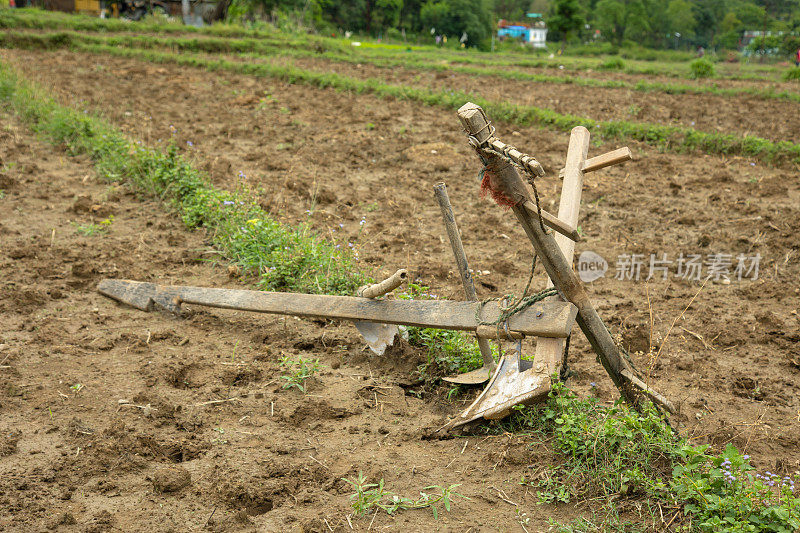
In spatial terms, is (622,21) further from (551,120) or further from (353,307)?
(353,307)

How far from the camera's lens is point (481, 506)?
2521 mm

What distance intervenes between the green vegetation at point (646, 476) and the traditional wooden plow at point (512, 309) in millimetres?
171

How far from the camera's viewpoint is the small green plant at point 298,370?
11.0 feet

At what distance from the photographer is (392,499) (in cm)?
255

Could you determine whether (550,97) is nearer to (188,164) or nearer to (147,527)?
(188,164)

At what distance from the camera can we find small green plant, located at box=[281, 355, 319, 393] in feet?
11.0

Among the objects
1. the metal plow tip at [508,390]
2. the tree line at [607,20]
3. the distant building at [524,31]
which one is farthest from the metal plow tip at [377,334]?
the distant building at [524,31]

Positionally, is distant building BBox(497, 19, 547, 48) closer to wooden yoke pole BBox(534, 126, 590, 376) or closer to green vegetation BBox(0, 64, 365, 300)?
green vegetation BBox(0, 64, 365, 300)

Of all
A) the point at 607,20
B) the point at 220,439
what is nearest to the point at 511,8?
the point at 607,20

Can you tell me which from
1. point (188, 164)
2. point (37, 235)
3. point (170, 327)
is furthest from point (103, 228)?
point (170, 327)

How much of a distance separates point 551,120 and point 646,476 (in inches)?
276

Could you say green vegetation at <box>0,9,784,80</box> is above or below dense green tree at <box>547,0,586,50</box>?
below

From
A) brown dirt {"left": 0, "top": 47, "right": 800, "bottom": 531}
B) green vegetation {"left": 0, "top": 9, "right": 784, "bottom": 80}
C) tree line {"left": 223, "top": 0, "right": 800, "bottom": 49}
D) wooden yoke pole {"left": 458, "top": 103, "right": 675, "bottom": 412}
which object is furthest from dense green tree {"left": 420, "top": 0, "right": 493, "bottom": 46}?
wooden yoke pole {"left": 458, "top": 103, "right": 675, "bottom": 412}

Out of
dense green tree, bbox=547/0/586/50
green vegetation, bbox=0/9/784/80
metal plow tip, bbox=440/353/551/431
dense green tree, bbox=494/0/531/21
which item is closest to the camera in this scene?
metal plow tip, bbox=440/353/551/431
